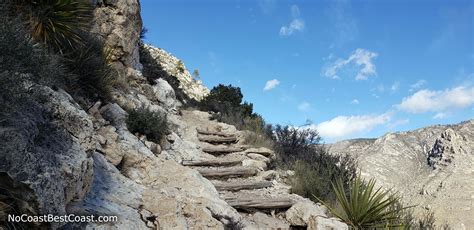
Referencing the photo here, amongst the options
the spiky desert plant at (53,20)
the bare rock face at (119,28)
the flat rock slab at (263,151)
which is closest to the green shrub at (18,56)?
the spiky desert plant at (53,20)

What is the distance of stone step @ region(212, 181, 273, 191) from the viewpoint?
6309 mm

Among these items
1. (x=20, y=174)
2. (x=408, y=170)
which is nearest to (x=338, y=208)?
(x=20, y=174)

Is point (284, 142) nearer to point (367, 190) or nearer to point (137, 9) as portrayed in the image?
point (367, 190)

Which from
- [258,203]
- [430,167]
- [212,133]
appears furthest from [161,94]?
[430,167]

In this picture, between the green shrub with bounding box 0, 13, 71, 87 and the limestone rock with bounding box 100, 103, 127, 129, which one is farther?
the limestone rock with bounding box 100, 103, 127, 129

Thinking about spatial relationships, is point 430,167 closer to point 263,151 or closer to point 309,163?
point 309,163

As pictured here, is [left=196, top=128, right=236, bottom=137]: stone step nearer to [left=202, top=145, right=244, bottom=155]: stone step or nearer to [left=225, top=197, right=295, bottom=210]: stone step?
[left=202, top=145, right=244, bottom=155]: stone step

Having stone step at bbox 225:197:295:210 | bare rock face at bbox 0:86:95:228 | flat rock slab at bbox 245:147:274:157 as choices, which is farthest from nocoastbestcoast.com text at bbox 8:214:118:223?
flat rock slab at bbox 245:147:274:157

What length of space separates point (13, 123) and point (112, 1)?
824cm

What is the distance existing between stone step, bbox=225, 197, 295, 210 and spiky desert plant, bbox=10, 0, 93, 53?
11.8ft

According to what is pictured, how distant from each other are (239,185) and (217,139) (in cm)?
318

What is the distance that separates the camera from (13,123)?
8.43 feet

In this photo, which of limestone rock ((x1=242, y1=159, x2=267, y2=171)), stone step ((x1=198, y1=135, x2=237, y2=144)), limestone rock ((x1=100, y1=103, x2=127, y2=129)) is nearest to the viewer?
limestone rock ((x1=100, y1=103, x2=127, y2=129))

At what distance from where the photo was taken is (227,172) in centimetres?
698
